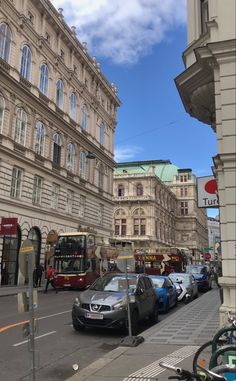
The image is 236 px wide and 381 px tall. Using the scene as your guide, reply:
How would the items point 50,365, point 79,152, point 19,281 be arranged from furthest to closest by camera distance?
point 79,152, point 19,281, point 50,365

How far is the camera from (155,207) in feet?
317

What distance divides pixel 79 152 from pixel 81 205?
5692 mm

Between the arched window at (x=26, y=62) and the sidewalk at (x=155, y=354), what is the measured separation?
2788 centimetres

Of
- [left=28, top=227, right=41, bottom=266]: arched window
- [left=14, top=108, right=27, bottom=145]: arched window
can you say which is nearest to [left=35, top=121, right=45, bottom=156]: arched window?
[left=14, top=108, right=27, bottom=145]: arched window

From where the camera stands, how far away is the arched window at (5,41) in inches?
1315

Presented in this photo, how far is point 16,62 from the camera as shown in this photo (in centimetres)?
3497

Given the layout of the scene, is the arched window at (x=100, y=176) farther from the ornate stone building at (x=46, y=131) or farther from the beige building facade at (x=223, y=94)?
the beige building facade at (x=223, y=94)

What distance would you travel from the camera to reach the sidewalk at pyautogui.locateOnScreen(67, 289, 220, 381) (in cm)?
734

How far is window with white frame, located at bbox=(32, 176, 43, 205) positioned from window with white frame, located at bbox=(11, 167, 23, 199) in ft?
7.41

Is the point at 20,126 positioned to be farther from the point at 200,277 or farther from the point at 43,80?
the point at 200,277

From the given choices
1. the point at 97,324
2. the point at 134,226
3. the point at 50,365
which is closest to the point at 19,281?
the point at 97,324

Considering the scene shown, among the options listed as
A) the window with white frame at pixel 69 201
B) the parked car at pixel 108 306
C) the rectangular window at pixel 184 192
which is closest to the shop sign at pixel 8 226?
the window with white frame at pixel 69 201

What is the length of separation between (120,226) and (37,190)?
2400 inches

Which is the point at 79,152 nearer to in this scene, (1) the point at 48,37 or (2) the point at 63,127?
(2) the point at 63,127
